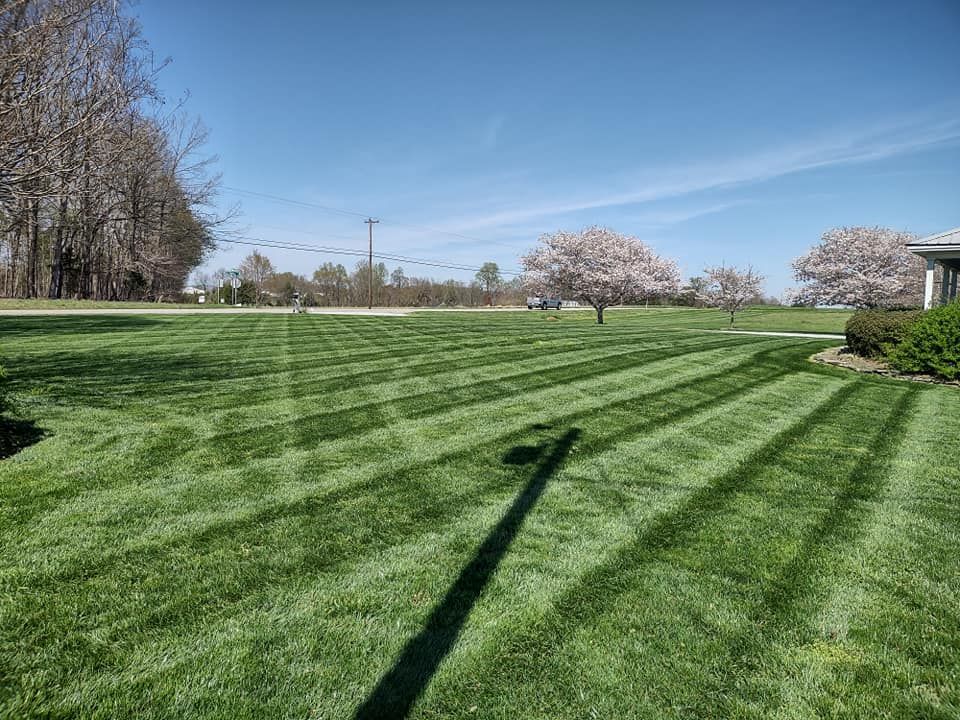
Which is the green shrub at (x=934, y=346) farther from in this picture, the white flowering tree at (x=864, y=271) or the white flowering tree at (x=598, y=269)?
the white flowering tree at (x=864, y=271)

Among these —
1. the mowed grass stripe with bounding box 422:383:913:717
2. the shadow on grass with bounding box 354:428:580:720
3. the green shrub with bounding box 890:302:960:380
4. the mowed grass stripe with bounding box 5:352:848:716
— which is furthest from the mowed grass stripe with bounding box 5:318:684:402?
the green shrub with bounding box 890:302:960:380

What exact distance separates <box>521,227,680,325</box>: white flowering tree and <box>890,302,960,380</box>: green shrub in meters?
20.8

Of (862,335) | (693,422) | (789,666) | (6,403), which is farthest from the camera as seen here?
(862,335)

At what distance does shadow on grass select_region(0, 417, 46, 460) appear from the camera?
4.88 m

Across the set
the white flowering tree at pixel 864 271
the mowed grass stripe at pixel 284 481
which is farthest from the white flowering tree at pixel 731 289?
the mowed grass stripe at pixel 284 481

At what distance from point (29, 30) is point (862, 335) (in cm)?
1493

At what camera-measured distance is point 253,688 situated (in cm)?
219

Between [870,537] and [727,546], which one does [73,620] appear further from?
[870,537]

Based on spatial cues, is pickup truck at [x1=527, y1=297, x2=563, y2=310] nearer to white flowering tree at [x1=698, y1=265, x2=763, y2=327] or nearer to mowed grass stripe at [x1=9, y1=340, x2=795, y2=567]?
white flowering tree at [x1=698, y1=265, x2=763, y2=327]

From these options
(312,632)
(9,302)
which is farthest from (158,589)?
(9,302)

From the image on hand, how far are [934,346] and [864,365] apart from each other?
1.42 metres

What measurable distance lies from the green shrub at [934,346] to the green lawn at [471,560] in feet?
11.7

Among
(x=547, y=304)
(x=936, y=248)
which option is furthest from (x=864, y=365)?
(x=547, y=304)

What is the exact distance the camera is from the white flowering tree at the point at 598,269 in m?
32.2
